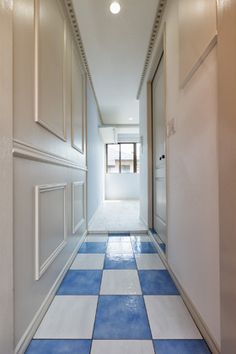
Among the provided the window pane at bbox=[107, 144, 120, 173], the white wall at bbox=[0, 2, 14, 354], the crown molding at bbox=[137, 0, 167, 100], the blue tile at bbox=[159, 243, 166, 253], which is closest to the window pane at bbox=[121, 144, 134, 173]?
the window pane at bbox=[107, 144, 120, 173]

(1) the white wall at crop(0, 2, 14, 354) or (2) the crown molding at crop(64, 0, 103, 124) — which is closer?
(1) the white wall at crop(0, 2, 14, 354)

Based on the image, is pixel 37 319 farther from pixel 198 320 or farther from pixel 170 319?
pixel 198 320

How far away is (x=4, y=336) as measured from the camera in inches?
29.5

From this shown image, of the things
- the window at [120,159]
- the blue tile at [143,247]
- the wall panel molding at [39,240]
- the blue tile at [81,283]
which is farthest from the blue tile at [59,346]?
the window at [120,159]

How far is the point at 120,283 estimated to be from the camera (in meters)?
1.52

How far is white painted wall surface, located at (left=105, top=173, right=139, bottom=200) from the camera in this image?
7520 millimetres

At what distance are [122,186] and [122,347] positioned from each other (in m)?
6.63

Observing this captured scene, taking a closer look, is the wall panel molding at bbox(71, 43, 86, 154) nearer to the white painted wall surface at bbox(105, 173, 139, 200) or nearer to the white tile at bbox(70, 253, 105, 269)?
the white tile at bbox(70, 253, 105, 269)

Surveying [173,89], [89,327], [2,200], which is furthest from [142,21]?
[89,327]

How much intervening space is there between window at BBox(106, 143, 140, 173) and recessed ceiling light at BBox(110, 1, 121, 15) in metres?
5.72

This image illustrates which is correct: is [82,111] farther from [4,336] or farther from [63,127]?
[4,336]

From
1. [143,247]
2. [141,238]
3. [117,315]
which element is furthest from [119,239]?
[117,315]

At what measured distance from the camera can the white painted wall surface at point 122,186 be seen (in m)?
7.52

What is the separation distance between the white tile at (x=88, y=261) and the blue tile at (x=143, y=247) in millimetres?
397
